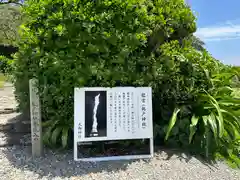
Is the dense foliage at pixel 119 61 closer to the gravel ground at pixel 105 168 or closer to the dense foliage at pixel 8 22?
the gravel ground at pixel 105 168

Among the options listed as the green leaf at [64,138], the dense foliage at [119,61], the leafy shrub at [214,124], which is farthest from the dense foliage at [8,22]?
the leafy shrub at [214,124]

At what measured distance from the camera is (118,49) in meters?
3.19

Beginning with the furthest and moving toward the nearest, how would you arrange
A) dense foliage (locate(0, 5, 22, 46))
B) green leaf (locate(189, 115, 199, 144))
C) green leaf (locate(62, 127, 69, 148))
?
dense foliage (locate(0, 5, 22, 46)) → green leaf (locate(189, 115, 199, 144)) → green leaf (locate(62, 127, 69, 148))

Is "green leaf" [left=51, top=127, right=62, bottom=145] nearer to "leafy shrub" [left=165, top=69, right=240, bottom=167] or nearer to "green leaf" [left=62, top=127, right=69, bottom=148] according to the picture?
"green leaf" [left=62, top=127, right=69, bottom=148]

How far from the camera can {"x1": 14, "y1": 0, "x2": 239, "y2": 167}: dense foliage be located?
3.04 m

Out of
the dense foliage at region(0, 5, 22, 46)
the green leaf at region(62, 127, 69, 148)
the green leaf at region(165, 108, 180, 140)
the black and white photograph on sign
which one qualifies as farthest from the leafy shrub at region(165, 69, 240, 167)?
the dense foliage at region(0, 5, 22, 46)

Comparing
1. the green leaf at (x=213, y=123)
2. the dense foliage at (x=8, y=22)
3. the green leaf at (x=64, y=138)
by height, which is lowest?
the green leaf at (x=64, y=138)

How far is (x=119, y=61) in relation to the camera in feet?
10.4

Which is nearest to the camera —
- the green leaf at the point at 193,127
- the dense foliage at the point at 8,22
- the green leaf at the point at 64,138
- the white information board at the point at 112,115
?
the white information board at the point at 112,115

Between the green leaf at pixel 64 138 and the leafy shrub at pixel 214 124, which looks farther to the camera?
the leafy shrub at pixel 214 124

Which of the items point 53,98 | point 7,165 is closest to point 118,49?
point 53,98

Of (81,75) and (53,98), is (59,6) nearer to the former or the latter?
(81,75)

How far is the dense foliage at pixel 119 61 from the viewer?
3041mm

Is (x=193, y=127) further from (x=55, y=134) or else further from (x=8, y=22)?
(x=8, y=22)
